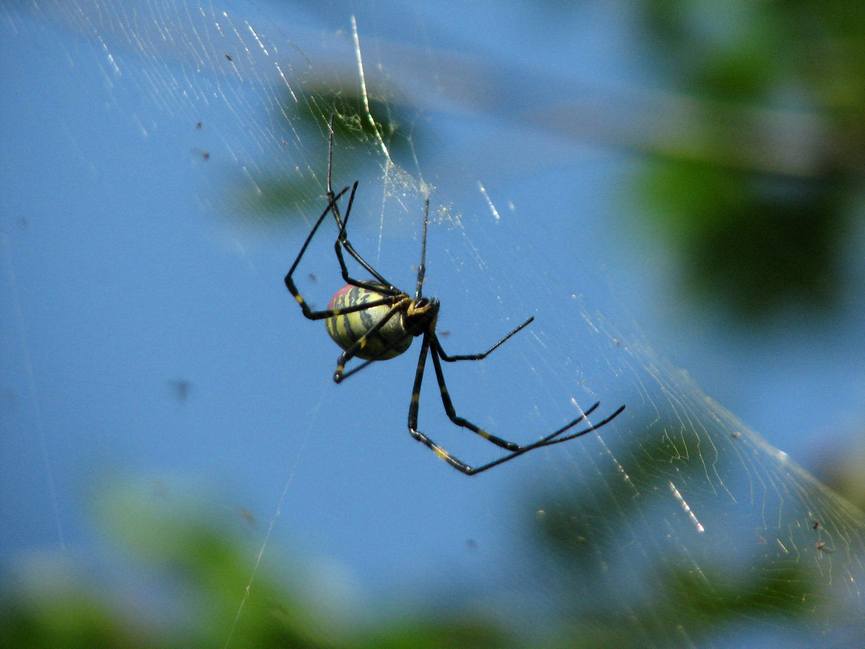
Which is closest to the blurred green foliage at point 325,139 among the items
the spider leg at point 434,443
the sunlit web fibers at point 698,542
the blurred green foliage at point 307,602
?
the spider leg at point 434,443

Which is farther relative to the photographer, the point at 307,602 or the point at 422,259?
the point at 422,259

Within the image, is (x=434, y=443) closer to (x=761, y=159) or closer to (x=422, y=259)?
(x=422, y=259)

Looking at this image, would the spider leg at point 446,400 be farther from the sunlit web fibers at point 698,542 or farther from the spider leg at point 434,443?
the sunlit web fibers at point 698,542

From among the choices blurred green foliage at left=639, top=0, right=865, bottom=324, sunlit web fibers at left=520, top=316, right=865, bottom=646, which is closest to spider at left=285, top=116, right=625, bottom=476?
sunlit web fibers at left=520, top=316, right=865, bottom=646

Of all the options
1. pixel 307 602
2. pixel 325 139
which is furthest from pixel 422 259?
pixel 307 602

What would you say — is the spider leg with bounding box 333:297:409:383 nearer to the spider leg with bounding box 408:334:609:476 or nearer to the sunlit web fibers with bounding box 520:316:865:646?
the spider leg with bounding box 408:334:609:476

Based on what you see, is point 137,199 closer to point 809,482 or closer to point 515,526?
point 515,526

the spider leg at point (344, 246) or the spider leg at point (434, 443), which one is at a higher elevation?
the spider leg at point (344, 246)
